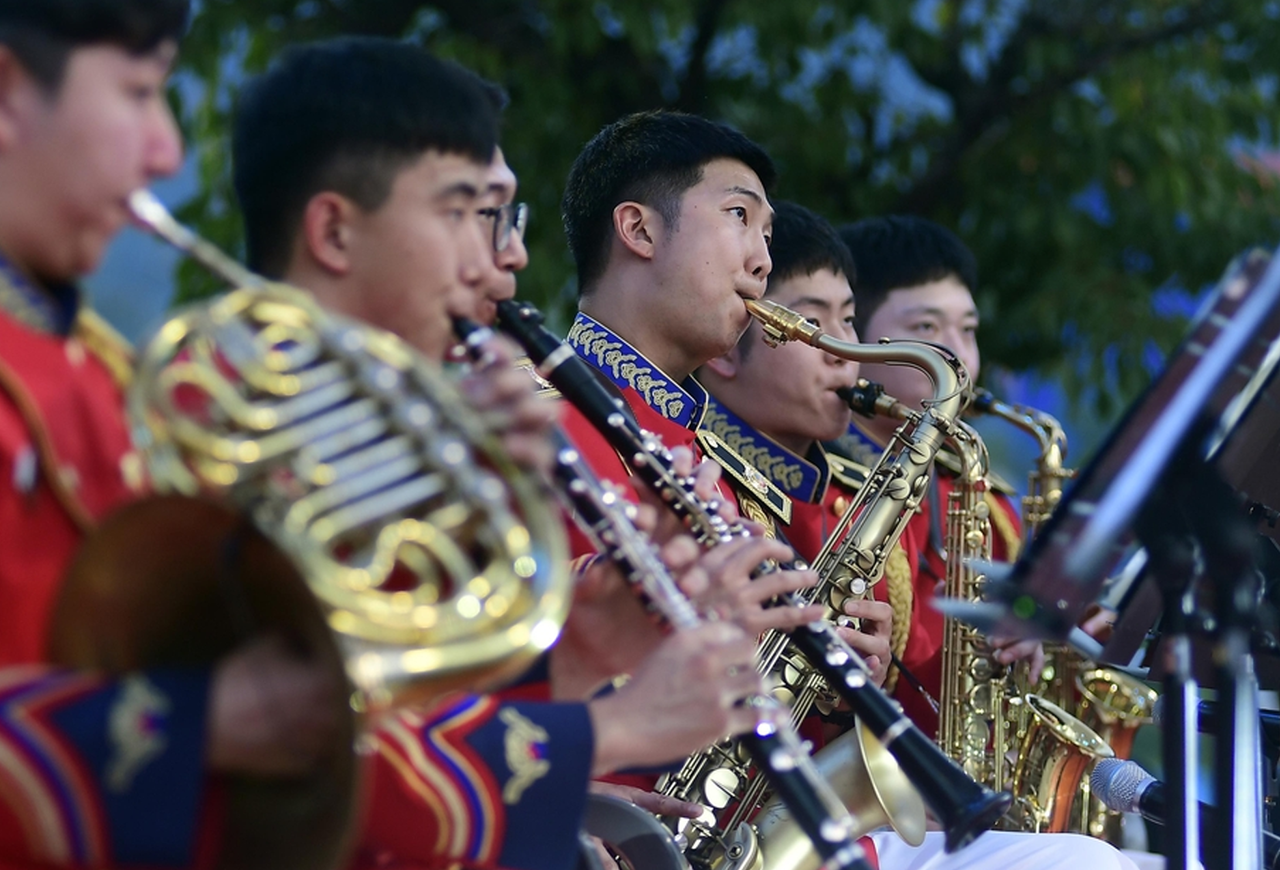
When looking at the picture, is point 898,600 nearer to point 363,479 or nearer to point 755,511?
point 755,511

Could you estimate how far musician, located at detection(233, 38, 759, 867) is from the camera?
6.29ft

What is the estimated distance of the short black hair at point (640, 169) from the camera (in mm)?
3855

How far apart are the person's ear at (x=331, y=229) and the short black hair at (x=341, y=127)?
0.02 m

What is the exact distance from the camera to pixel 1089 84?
706 centimetres

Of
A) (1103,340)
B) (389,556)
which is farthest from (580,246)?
(1103,340)

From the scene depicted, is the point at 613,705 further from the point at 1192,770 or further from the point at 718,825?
the point at 718,825

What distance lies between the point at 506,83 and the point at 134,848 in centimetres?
515

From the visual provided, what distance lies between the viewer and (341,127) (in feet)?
7.03

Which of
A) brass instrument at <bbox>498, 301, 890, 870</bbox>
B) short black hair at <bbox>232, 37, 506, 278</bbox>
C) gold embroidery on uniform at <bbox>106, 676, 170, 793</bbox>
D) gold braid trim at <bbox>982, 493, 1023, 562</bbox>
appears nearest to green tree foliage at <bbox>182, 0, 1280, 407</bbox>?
gold braid trim at <bbox>982, 493, 1023, 562</bbox>

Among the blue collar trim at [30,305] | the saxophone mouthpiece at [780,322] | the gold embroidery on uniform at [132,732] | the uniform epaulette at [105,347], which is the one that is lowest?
the gold embroidery on uniform at [132,732]

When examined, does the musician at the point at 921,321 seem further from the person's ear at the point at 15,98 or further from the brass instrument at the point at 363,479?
the person's ear at the point at 15,98

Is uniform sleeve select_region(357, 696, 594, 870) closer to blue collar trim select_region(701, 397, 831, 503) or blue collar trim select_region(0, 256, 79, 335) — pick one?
blue collar trim select_region(0, 256, 79, 335)

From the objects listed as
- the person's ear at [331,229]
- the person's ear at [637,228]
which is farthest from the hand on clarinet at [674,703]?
the person's ear at [637,228]

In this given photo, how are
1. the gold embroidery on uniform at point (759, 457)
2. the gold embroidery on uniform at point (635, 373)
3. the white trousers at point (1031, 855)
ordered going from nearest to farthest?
the white trousers at point (1031, 855) → the gold embroidery on uniform at point (635, 373) → the gold embroidery on uniform at point (759, 457)
